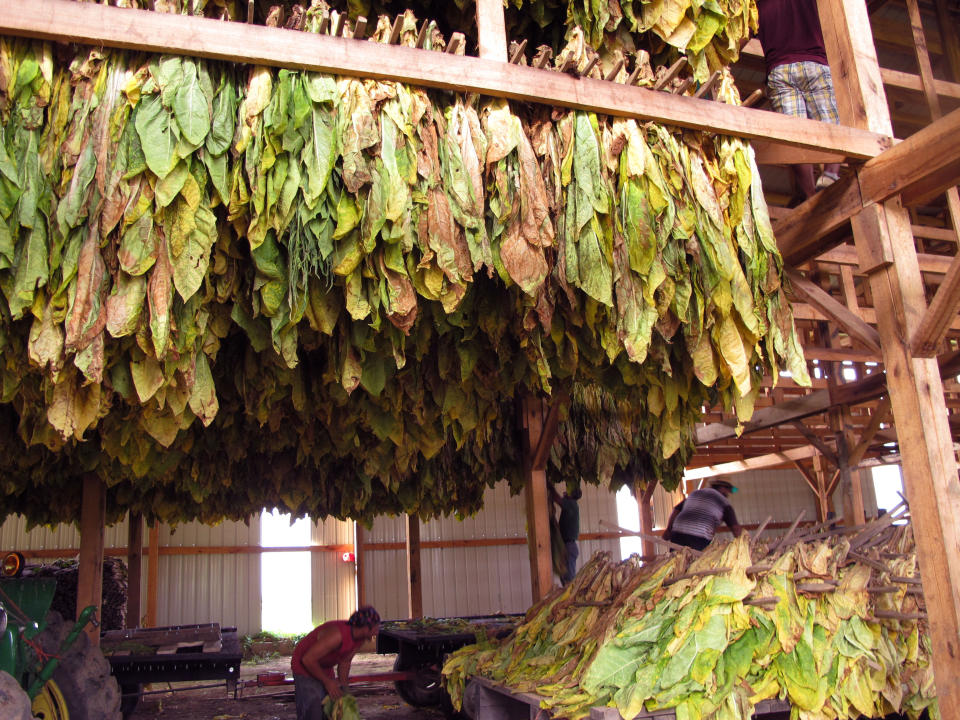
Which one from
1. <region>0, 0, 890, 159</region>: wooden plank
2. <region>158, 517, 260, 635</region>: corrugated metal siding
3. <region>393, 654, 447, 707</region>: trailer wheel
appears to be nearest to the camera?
<region>0, 0, 890, 159</region>: wooden plank

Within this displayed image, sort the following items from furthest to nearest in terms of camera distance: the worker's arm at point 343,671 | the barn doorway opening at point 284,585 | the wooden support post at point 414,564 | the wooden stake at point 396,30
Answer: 1. the barn doorway opening at point 284,585
2. the wooden support post at point 414,564
3. the worker's arm at point 343,671
4. the wooden stake at point 396,30

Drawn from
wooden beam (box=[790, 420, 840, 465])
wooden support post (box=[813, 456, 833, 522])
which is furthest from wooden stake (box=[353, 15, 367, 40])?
wooden support post (box=[813, 456, 833, 522])

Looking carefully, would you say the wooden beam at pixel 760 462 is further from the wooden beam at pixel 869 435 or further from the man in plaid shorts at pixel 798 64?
the man in plaid shorts at pixel 798 64

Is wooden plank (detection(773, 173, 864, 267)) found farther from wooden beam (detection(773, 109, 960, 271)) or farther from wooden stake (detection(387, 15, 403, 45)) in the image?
wooden stake (detection(387, 15, 403, 45))

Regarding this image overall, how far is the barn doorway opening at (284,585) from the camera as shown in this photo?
17.1m

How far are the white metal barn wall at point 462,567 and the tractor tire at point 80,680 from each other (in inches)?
439

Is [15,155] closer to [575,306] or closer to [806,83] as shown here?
[575,306]

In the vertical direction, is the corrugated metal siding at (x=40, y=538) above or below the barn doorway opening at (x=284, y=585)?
above

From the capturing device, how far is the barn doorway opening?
17.1 meters

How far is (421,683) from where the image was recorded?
8023mm

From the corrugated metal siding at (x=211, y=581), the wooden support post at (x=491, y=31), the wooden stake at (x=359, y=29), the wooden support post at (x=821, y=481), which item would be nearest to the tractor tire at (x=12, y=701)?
the wooden stake at (x=359, y=29)

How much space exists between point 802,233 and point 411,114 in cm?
221

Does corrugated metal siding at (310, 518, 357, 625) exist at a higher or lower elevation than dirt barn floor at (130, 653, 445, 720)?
higher

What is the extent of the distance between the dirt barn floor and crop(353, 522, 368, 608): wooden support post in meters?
5.61
